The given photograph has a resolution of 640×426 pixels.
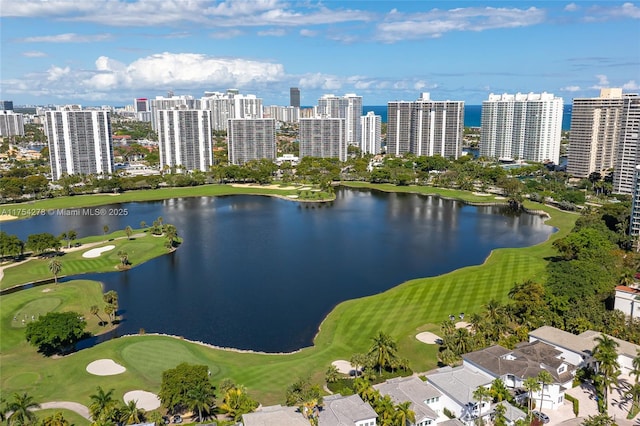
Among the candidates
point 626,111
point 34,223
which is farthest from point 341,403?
point 626,111

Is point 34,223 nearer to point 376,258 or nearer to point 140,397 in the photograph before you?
point 376,258

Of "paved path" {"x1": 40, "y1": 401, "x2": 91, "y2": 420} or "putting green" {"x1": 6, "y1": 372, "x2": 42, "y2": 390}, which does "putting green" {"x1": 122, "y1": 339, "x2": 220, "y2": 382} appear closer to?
"paved path" {"x1": 40, "y1": 401, "x2": 91, "y2": 420}

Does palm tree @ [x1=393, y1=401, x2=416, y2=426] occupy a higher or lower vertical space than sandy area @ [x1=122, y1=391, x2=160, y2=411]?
higher

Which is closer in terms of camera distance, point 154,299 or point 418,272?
point 154,299

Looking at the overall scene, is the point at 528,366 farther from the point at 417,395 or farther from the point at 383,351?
the point at 383,351

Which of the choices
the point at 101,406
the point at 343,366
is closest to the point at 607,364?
the point at 343,366

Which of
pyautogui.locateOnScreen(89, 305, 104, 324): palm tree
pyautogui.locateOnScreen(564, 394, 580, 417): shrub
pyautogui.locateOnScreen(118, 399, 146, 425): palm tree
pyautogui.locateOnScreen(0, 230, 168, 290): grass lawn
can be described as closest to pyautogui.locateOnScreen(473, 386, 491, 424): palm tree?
pyautogui.locateOnScreen(564, 394, 580, 417): shrub
